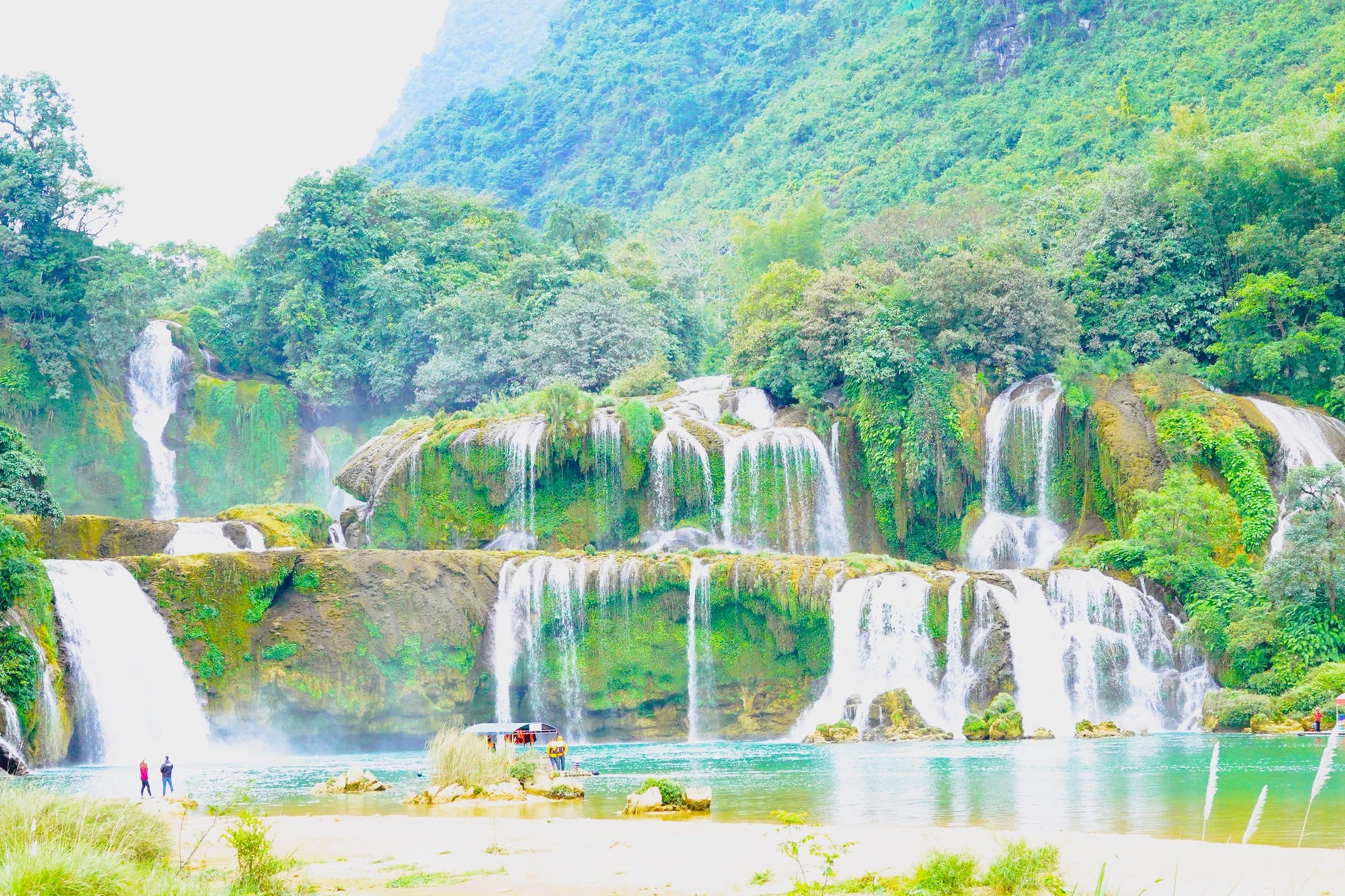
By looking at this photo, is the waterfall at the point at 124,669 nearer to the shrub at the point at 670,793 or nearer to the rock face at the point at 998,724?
the shrub at the point at 670,793

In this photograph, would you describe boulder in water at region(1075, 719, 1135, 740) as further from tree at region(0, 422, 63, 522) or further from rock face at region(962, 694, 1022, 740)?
tree at region(0, 422, 63, 522)

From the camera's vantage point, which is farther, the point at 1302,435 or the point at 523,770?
the point at 1302,435

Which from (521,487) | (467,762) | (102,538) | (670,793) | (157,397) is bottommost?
(670,793)

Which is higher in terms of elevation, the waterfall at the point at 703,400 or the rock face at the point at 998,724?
the waterfall at the point at 703,400

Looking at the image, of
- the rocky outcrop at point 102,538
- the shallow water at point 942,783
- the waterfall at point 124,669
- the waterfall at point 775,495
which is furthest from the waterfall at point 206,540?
the waterfall at point 775,495

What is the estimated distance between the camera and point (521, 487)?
42.0 metres

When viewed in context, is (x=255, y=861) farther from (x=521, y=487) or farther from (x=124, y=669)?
(x=521, y=487)

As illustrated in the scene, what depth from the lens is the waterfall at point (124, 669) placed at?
3053 centimetres

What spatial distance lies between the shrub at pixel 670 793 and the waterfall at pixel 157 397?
39980 millimetres

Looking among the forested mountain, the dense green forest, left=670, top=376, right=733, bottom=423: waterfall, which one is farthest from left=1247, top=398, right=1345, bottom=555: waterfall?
the forested mountain

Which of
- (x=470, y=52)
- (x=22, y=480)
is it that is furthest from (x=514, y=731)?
(x=470, y=52)

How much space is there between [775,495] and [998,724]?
12493mm

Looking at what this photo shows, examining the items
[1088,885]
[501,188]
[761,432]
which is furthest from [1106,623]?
[501,188]

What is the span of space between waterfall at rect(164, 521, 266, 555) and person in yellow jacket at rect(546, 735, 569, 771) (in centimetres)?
1683
